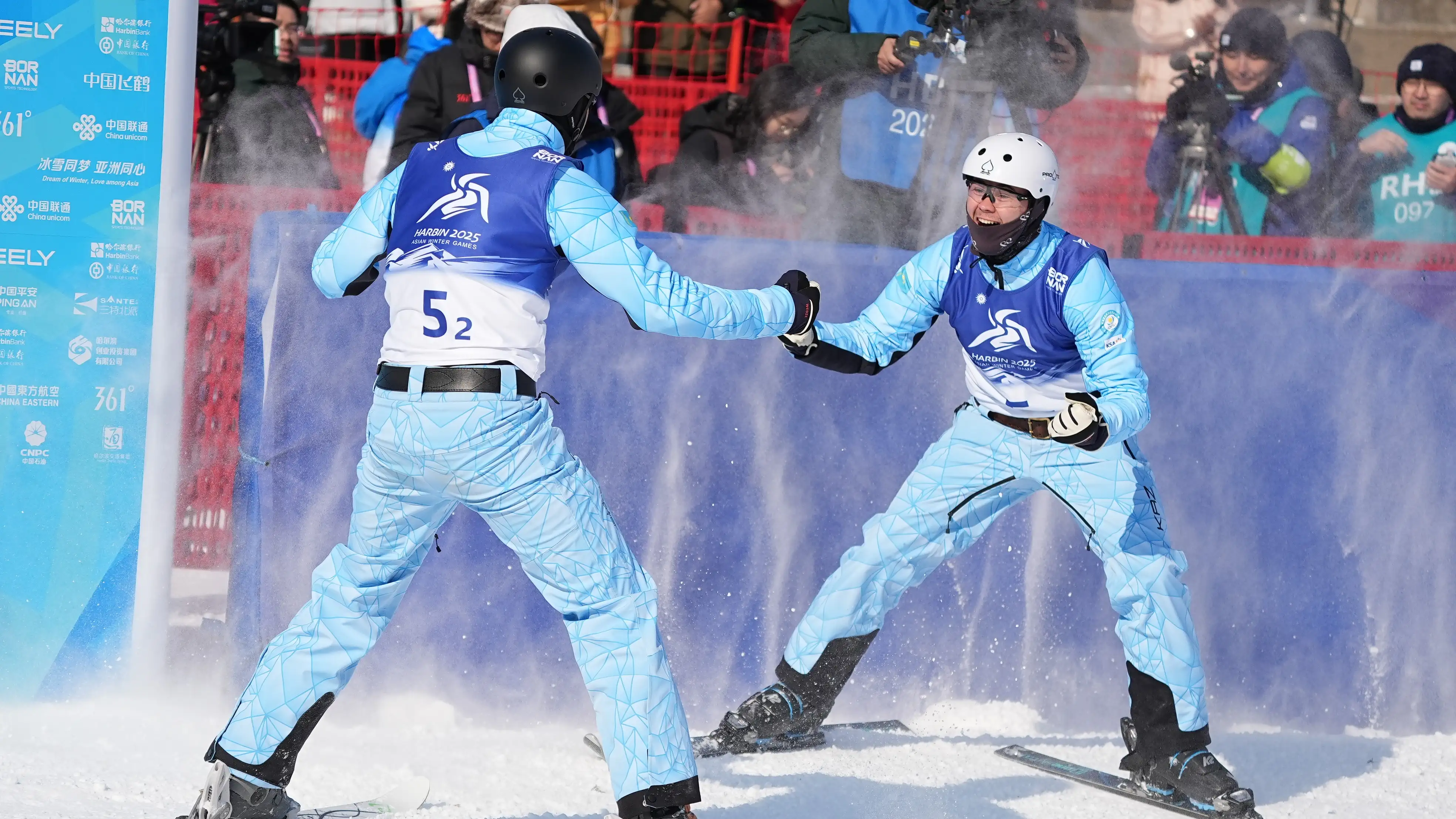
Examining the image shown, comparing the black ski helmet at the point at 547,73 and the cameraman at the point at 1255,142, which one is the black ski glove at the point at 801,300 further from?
the cameraman at the point at 1255,142

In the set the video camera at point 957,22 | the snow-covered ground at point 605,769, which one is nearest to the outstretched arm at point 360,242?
the snow-covered ground at point 605,769

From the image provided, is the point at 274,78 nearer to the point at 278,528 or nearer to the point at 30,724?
the point at 278,528

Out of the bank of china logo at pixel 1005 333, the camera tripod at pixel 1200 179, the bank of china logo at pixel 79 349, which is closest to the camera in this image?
the bank of china logo at pixel 1005 333

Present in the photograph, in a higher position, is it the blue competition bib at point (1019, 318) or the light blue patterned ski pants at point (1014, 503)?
the blue competition bib at point (1019, 318)

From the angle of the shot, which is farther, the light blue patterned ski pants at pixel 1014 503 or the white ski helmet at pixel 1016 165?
the light blue patterned ski pants at pixel 1014 503

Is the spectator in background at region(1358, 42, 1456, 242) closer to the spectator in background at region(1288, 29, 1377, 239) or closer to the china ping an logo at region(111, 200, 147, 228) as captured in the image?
the spectator in background at region(1288, 29, 1377, 239)

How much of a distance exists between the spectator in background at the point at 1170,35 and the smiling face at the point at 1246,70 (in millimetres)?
150

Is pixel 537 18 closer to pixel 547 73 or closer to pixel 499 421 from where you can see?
pixel 547 73

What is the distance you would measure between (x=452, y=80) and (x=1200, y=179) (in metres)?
3.02

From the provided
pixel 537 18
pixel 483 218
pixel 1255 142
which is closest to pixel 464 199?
pixel 483 218

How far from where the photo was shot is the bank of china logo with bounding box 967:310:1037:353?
456cm

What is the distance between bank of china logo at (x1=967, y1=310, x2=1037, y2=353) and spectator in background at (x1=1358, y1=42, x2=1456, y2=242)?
239 centimetres

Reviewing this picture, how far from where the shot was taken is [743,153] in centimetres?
587

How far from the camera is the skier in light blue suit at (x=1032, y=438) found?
4.49 meters
